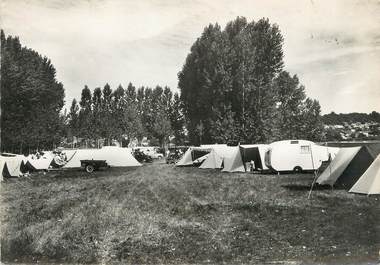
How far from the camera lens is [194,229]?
9266 mm

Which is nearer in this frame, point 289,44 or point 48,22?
point 48,22

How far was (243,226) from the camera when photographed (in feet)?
31.0

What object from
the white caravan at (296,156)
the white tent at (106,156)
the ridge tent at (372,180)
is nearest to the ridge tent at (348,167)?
the ridge tent at (372,180)

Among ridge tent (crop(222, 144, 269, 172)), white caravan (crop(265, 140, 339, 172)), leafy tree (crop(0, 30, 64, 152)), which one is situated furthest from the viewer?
ridge tent (crop(222, 144, 269, 172))

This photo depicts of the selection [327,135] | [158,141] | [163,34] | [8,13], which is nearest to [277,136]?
[327,135]

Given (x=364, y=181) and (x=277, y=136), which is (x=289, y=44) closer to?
(x=364, y=181)

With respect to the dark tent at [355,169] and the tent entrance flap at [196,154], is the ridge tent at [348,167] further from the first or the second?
the tent entrance flap at [196,154]

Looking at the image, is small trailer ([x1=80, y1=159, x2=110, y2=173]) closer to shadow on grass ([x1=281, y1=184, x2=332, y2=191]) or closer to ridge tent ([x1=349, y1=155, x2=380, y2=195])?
shadow on grass ([x1=281, y1=184, x2=332, y2=191])

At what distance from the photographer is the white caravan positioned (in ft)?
75.8

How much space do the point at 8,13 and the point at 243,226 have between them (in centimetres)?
722

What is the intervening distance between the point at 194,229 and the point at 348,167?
26.6ft

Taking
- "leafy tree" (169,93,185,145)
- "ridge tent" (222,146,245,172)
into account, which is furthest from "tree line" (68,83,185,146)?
"ridge tent" (222,146,245,172)

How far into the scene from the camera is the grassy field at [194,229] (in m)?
7.77

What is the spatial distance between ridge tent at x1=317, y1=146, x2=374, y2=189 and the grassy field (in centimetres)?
132
